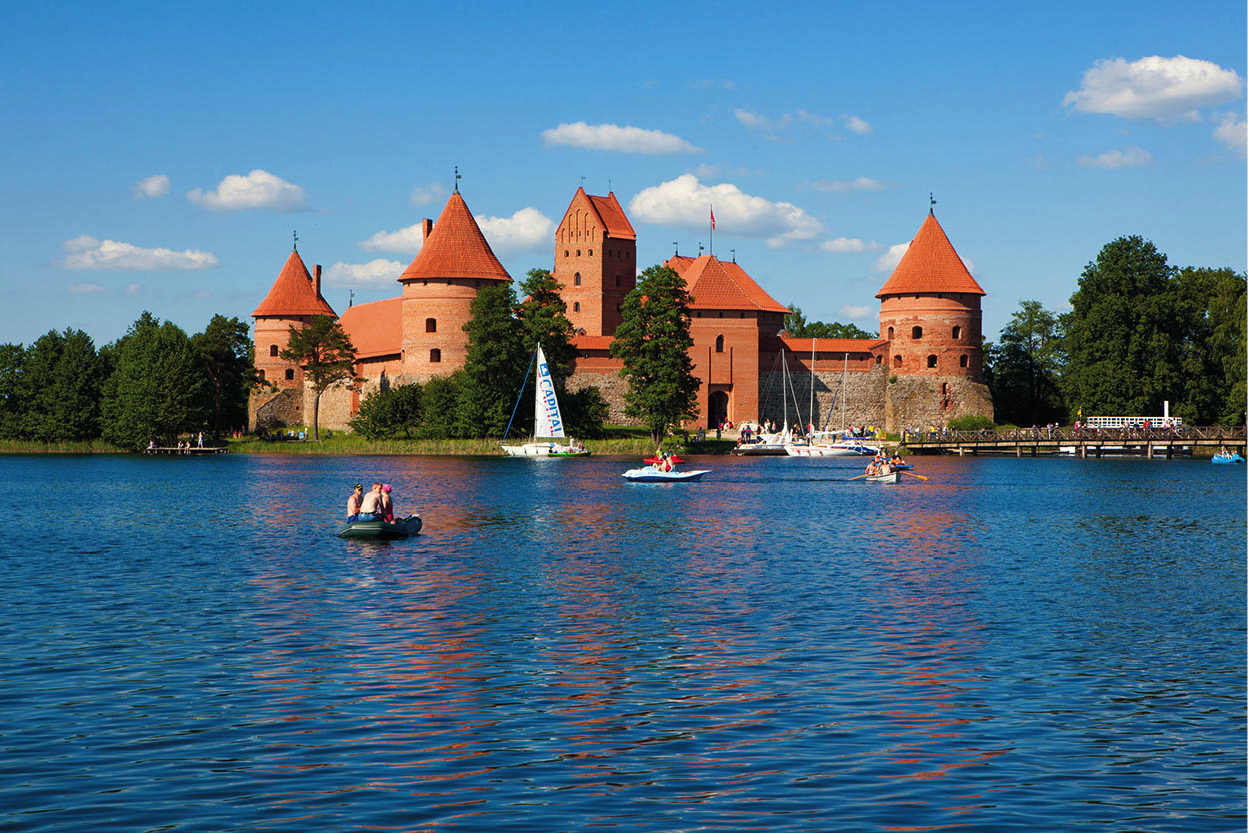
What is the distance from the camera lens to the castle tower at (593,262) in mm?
95000

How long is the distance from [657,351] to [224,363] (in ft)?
113

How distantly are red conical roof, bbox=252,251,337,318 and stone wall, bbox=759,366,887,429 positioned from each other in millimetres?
38284

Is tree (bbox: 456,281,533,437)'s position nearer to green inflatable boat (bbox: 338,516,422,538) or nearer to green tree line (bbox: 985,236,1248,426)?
green tree line (bbox: 985,236,1248,426)

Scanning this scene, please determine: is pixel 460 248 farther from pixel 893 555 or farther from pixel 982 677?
pixel 982 677

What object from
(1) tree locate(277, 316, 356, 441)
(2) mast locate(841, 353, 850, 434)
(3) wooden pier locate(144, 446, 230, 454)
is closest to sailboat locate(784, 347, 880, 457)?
(2) mast locate(841, 353, 850, 434)

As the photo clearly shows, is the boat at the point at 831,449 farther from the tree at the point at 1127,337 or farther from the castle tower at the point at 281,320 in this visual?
the castle tower at the point at 281,320

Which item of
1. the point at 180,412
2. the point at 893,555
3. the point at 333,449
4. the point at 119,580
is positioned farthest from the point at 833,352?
the point at 119,580

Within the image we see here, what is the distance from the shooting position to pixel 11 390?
293 ft

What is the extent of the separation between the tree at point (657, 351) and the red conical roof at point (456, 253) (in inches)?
538

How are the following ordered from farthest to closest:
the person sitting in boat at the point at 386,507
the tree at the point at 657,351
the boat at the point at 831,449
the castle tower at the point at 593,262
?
the castle tower at the point at 593,262 → the boat at the point at 831,449 → the tree at the point at 657,351 → the person sitting in boat at the point at 386,507

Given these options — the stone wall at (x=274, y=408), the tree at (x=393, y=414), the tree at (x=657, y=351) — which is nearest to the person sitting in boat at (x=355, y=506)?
the tree at (x=657, y=351)

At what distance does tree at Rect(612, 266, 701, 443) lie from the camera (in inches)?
2916

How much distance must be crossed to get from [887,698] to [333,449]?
69222 mm

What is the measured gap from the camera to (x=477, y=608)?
19.6 meters
